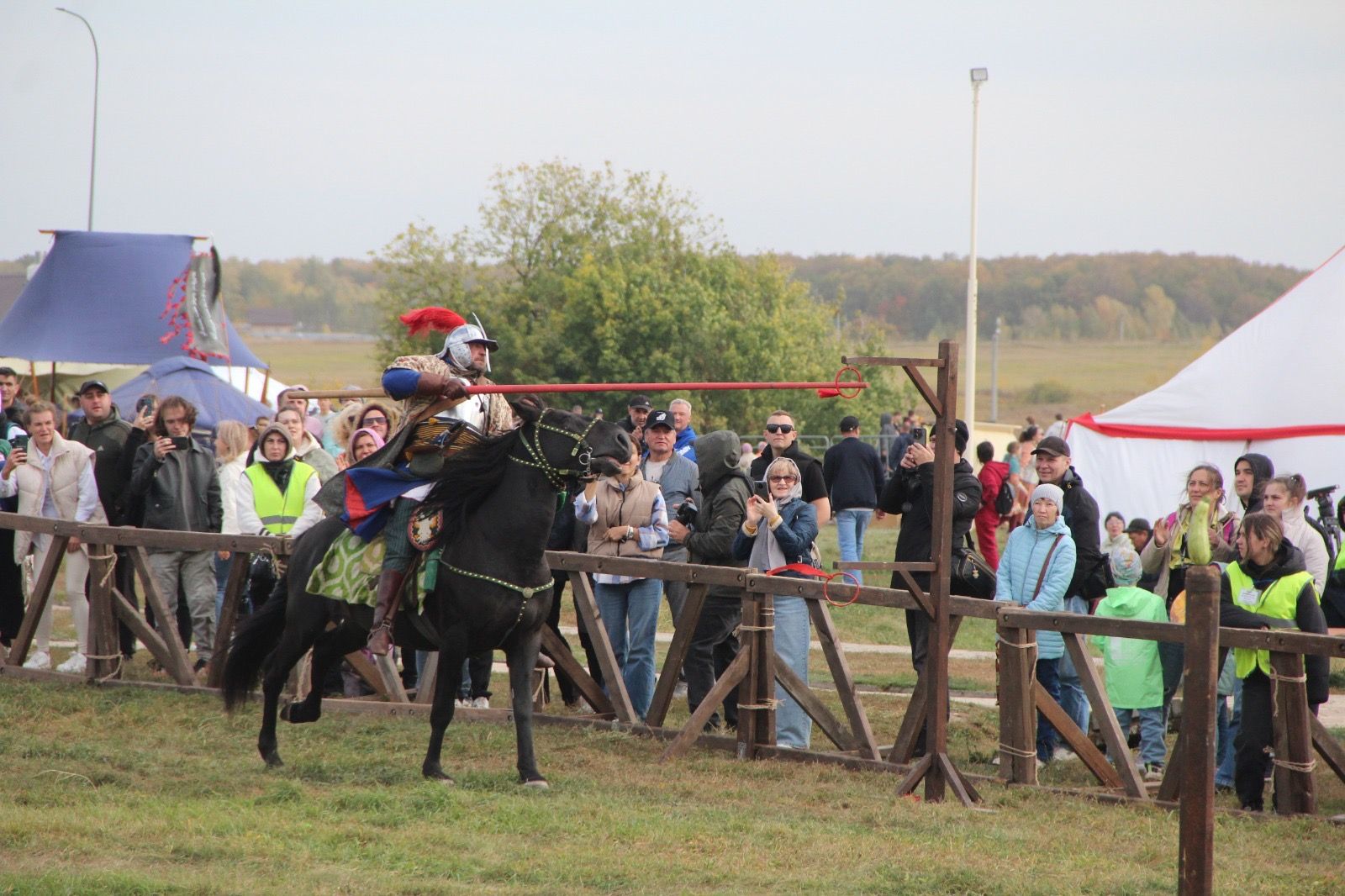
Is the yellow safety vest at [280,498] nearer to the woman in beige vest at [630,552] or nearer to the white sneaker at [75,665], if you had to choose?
the white sneaker at [75,665]

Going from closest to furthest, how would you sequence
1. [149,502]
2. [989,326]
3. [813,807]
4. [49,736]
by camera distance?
1. [813,807]
2. [49,736]
3. [149,502]
4. [989,326]

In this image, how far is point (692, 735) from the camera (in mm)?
8016

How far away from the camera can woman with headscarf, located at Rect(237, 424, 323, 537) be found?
9.71 meters

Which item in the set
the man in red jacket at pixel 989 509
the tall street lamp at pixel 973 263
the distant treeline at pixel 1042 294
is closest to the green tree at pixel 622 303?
the tall street lamp at pixel 973 263

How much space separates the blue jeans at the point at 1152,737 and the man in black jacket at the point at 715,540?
2503 mm

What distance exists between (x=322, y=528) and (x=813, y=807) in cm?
305

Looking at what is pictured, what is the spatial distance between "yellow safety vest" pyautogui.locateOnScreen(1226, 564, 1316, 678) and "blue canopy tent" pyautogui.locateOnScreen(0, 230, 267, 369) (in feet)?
50.1

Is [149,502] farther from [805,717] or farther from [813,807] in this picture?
[813,807]

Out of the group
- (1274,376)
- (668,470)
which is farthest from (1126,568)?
(1274,376)

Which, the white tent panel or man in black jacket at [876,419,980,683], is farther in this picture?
the white tent panel

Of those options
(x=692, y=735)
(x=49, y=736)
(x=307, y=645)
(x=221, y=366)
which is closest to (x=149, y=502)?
(x=49, y=736)


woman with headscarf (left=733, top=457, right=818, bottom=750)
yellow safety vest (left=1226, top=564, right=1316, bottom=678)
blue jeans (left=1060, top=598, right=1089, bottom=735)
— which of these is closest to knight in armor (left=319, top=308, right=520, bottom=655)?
woman with headscarf (left=733, top=457, right=818, bottom=750)

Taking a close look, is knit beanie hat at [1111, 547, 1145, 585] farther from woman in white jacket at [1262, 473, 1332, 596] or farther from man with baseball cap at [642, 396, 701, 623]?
man with baseball cap at [642, 396, 701, 623]

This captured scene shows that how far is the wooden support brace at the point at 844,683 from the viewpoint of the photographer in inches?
304
